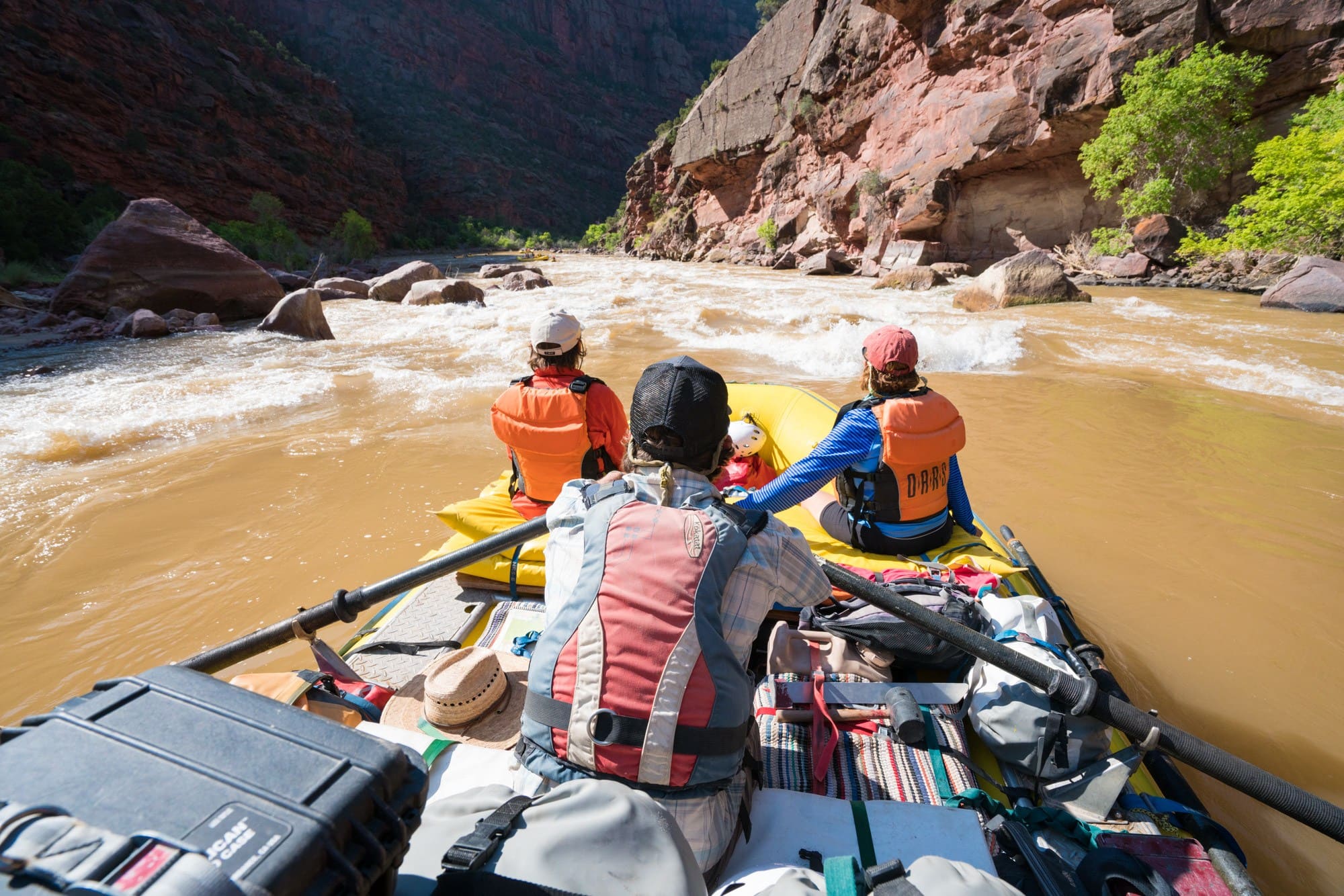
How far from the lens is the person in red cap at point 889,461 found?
7.73 ft

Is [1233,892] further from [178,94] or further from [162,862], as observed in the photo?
[178,94]

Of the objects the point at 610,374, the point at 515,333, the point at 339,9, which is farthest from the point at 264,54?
the point at 610,374

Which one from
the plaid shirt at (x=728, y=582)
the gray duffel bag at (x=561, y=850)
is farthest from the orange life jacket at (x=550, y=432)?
the gray duffel bag at (x=561, y=850)

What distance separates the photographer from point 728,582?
46.1 inches

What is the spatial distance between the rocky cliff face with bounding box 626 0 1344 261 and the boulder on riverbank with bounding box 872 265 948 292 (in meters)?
4.39

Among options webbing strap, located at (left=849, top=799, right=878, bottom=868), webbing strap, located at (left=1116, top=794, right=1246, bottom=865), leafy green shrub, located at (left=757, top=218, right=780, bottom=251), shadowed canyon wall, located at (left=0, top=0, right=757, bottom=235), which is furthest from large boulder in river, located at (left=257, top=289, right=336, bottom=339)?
leafy green shrub, located at (left=757, top=218, right=780, bottom=251)

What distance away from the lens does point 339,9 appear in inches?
2279

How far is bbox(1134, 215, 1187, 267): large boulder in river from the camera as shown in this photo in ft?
43.8

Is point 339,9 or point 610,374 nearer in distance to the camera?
point 610,374

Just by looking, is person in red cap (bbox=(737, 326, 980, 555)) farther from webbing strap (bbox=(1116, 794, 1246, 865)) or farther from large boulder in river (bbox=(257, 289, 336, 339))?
large boulder in river (bbox=(257, 289, 336, 339))

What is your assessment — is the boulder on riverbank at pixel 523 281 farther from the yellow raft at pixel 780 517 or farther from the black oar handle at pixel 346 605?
the black oar handle at pixel 346 605

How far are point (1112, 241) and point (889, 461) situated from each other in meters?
16.4

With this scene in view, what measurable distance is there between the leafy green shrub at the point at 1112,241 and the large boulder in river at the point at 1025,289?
15.3ft

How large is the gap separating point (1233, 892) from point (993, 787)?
19.2 inches
